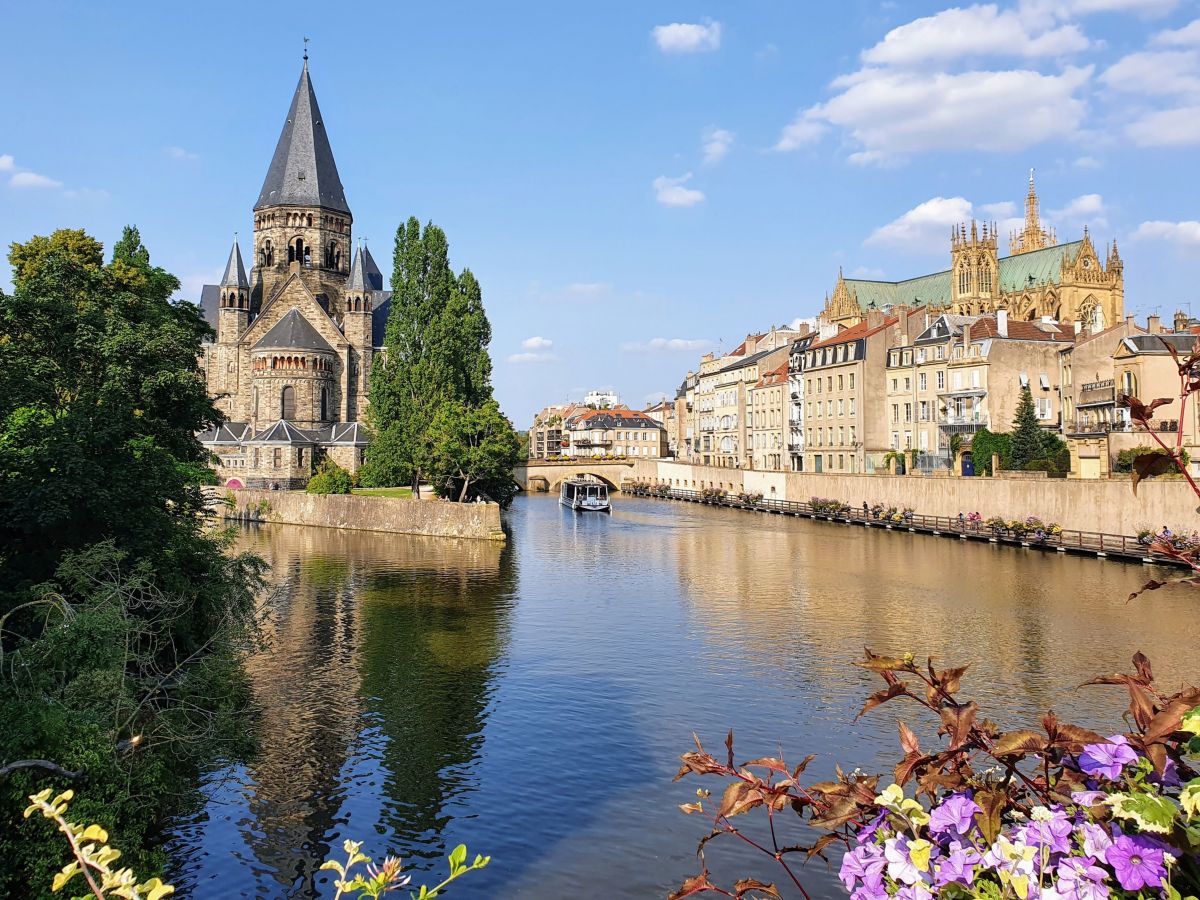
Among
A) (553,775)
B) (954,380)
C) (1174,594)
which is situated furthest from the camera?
(954,380)

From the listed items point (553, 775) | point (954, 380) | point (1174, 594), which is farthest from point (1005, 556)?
point (553, 775)

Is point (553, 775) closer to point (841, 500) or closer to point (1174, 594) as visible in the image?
point (1174, 594)

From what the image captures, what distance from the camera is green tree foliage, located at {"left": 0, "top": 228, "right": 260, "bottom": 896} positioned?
51.0ft

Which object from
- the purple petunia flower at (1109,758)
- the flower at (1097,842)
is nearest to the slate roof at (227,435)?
the purple petunia flower at (1109,758)

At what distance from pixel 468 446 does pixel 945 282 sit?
108 m

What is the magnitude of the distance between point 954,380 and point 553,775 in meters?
73.8

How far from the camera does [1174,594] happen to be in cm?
4375

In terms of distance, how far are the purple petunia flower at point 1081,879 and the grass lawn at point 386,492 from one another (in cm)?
8065

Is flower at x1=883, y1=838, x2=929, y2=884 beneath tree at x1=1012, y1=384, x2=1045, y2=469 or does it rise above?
beneath

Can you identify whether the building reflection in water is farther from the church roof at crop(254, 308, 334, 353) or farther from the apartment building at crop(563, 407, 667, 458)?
the apartment building at crop(563, 407, 667, 458)

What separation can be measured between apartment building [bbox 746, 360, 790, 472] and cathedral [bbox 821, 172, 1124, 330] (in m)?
22.5

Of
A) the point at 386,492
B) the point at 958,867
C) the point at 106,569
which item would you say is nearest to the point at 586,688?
the point at 106,569

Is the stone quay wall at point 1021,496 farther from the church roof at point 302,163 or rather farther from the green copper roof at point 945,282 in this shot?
the church roof at point 302,163

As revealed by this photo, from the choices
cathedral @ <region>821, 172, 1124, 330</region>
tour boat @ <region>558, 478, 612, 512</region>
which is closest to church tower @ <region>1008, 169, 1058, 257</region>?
cathedral @ <region>821, 172, 1124, 330</region>
